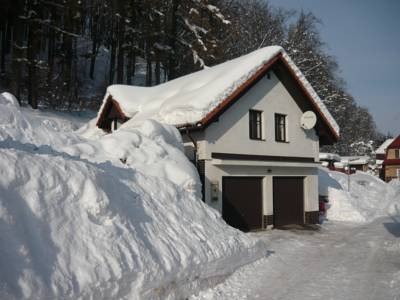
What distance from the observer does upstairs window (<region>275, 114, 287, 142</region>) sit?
52.9 ft

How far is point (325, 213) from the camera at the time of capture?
63.0ft

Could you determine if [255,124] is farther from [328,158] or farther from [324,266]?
[328,158]

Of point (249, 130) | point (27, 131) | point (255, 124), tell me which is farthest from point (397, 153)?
point (27, 131)

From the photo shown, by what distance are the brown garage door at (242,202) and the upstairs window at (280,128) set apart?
216 cm

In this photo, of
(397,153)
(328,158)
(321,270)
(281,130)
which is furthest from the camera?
(397,153)

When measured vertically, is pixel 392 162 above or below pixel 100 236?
above

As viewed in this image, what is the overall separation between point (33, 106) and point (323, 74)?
934 inches

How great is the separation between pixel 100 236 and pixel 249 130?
9.99m

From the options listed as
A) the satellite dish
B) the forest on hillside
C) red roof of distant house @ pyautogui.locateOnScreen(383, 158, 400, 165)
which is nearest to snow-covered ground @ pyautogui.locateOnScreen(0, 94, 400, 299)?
the satellite dish

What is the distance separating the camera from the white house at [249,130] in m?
13.1

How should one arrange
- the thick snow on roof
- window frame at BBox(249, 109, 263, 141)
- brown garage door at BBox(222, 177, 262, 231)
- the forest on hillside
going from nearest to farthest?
the thick snow on roof → brown garage door at BBox(222, 177, 262, 231) → window frame at BBox(249, 109, 263, 141) → the forest on hillside

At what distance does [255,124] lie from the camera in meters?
15.1

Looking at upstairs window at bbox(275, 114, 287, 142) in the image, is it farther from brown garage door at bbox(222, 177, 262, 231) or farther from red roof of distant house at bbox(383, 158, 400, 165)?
red roof of distant house at bbox(383, 158, 400, 165)

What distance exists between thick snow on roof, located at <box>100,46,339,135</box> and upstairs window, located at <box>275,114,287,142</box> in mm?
1615
